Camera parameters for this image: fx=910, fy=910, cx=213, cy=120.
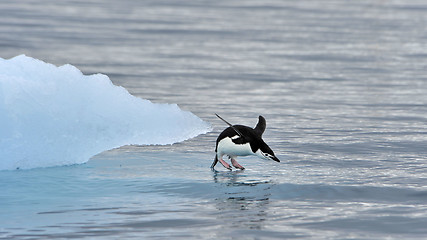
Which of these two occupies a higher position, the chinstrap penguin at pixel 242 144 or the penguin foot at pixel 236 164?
the chinstrap penguin at pixel 242 144

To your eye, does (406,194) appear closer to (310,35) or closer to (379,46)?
(379,46)

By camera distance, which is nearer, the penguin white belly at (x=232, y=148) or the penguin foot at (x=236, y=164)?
the penguin white belly at (x=232, y=148)

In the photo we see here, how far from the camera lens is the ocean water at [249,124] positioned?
656cm

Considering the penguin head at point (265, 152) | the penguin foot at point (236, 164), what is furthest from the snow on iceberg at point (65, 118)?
the penguin head at point (265, 152)

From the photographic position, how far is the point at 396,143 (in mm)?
9961

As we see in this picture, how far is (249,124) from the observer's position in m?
11.0

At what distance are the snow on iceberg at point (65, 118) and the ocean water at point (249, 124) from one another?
0.56 feet

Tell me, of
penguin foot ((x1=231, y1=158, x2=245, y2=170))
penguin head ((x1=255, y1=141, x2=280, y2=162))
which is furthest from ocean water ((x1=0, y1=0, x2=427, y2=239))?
penguin head ((x1=255, y1=141, x2=280, y2=162))

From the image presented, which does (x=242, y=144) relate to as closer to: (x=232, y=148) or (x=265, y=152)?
(x=232, y=148)

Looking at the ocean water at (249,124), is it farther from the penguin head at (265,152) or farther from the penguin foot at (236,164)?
the penguin head at (265,152)

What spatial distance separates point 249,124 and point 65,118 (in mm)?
2863

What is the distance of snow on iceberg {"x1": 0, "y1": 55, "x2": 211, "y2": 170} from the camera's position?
8438 mm

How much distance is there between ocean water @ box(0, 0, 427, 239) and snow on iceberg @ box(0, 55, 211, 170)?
0.56 ft

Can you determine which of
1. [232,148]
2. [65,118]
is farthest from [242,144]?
[65,118]
